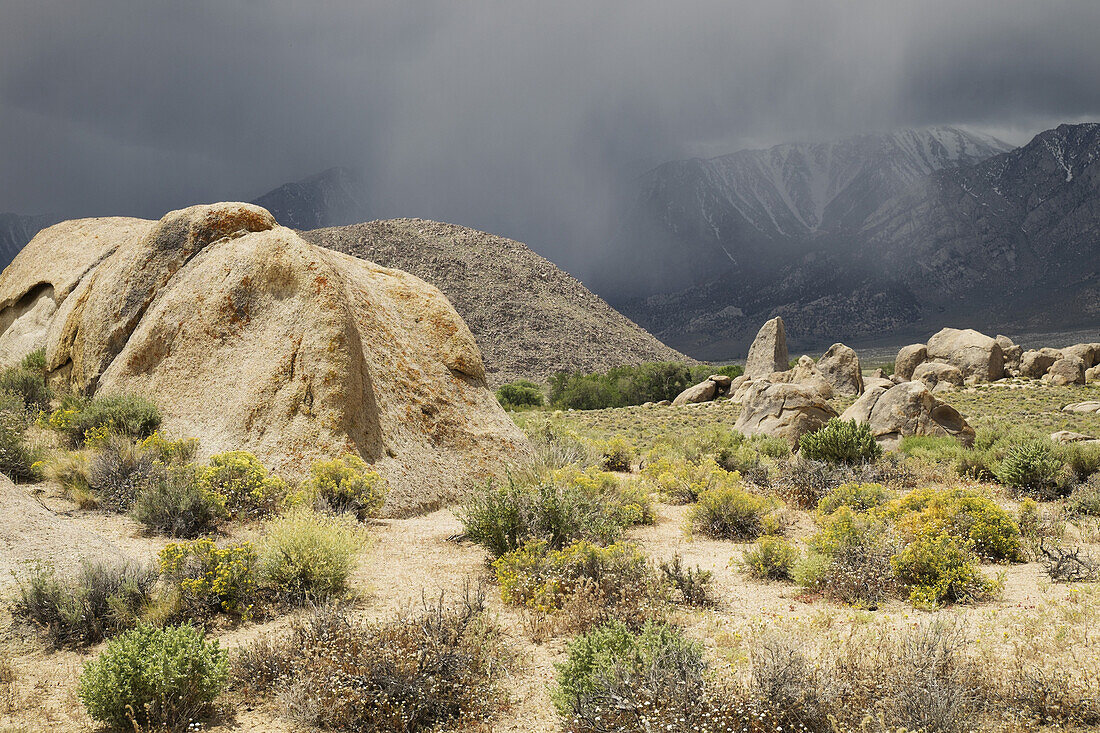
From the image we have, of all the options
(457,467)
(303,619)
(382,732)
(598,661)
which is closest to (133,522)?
(303,619)

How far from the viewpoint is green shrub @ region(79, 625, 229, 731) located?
14.6 feet

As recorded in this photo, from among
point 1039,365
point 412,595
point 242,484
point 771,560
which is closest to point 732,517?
point 771,560

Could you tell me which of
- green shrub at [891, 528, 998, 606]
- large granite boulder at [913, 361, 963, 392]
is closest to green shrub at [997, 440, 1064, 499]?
green shrub at [891, 528, 998, 606]

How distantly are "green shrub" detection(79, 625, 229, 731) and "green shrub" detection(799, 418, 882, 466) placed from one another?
40.0 feet

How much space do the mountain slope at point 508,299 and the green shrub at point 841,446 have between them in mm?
45987

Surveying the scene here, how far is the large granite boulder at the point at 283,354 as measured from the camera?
34.3ft

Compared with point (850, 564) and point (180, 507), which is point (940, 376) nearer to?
point (850, 564)

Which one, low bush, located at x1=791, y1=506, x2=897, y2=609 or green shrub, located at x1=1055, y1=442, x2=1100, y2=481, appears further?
green shrub, located at x1=1055, y1=442, x2=1100, y2=481

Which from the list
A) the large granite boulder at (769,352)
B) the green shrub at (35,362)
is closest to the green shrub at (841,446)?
the green shrub at (35,362)

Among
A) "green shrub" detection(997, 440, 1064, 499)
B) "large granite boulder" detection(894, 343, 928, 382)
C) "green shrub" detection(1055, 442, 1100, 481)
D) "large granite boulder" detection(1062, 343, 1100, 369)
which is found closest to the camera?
"green shrub" detection(997, 440, 1064, 499)

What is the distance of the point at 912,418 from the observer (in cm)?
1714

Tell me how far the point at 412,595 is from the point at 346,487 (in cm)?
279

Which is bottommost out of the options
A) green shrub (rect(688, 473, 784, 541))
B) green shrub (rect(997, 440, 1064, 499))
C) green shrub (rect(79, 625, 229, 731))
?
green shrub (rect(79, 625, 229, 731))

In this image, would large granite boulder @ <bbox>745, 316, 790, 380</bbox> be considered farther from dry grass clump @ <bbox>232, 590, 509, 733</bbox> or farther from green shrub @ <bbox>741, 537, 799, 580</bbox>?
dry grass clump @ <bbox>232, 590, 509, 733</bbox>
